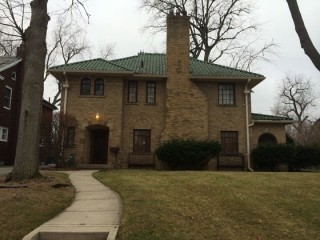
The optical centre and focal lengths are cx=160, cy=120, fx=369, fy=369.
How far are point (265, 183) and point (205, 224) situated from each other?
529cm

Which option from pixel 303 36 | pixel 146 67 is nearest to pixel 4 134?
pixel 146 67

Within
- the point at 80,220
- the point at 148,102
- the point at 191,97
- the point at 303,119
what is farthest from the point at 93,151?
the point at 303,119

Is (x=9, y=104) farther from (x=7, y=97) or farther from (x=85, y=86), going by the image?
(x=85, y=86)

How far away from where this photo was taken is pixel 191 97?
70.3 feet

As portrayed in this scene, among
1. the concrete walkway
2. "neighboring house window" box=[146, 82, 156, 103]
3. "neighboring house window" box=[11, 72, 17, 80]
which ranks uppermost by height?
"neighboring house window" box=[11, 72, 17, 80]

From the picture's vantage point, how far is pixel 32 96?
37.1ft

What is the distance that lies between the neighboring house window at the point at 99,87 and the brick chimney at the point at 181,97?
12.5 feet

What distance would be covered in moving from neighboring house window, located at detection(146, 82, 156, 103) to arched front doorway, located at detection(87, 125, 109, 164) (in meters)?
3.05

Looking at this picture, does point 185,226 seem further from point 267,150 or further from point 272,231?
point 267,150

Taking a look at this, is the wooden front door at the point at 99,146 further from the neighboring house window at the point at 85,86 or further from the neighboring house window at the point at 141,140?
the neighboring house window at the point at 85,86

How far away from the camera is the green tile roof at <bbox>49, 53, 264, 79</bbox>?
21289 mm

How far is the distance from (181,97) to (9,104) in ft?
41.6

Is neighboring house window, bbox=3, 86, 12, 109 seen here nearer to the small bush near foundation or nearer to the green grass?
the small bush near foundation

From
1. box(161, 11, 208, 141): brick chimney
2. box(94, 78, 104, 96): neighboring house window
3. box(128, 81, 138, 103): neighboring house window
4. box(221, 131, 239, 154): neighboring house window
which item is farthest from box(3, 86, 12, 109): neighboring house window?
box(221, 131, 239, 154): neighboring house window
